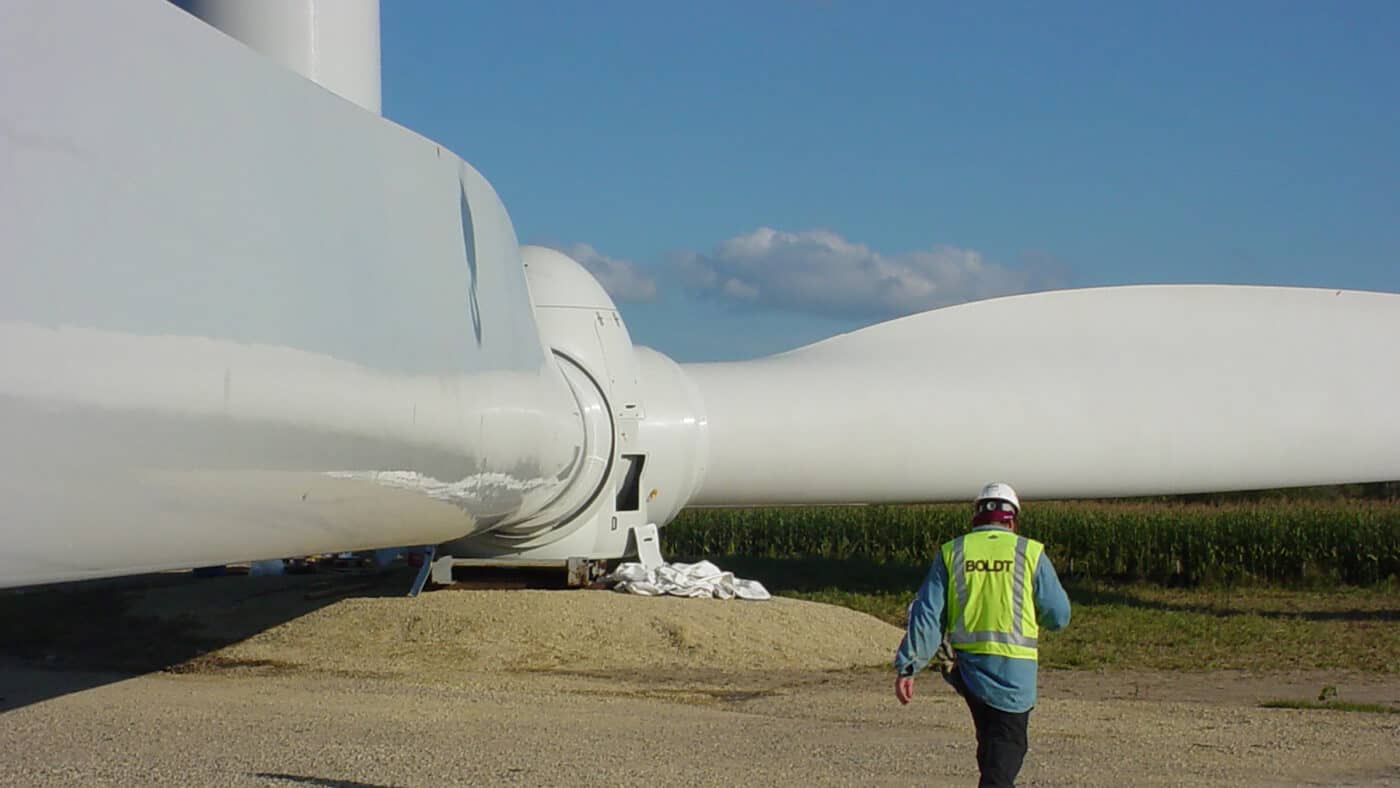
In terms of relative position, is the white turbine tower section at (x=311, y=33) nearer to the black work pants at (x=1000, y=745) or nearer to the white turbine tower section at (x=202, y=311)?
the white turbine tower section at (x=202, y=311)

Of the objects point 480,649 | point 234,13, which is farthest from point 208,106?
→ point 480,649

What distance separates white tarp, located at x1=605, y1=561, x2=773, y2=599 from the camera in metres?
12.4

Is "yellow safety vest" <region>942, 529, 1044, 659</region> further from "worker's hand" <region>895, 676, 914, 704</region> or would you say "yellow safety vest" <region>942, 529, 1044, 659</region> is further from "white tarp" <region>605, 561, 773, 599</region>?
"white tarp" <region>605, 561, 773, 599</region>

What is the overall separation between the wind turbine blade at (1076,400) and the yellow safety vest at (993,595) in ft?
26.4

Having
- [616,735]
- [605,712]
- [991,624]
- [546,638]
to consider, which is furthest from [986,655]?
[546,638]

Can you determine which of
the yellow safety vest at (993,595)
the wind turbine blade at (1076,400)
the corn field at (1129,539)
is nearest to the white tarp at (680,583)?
the wind turbine blade at (1076,400)

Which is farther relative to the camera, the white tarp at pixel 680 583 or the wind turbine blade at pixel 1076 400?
the wind turbine blade at pixel 1076 400

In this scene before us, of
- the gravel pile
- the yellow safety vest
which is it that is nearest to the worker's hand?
the yellow safety vest

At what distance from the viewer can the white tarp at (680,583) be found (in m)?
12.4

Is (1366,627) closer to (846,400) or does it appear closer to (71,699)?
(846,400)

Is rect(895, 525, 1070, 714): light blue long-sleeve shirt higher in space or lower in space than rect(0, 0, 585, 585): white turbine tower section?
lower

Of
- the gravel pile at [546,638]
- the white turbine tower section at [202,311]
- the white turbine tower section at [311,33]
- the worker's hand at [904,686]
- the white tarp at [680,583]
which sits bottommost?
the gravel pile at [546,638]

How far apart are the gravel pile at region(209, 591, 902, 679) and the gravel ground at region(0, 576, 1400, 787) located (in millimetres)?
22

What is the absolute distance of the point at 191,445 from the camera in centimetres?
443
